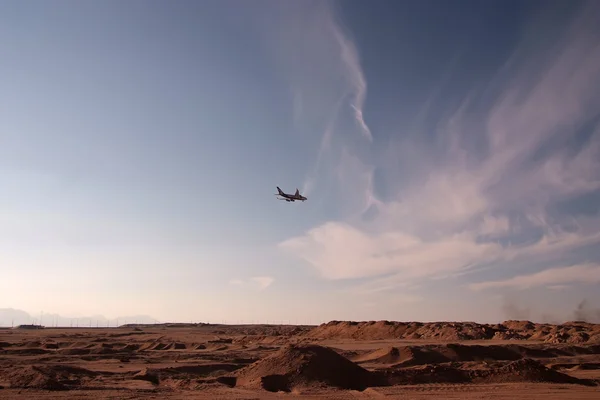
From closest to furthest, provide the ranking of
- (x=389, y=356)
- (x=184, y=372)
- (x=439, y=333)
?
1. (x=184, y=372)
2. (x=389, y=356)
3. (x=439, y=333)

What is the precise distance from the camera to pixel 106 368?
111 feet

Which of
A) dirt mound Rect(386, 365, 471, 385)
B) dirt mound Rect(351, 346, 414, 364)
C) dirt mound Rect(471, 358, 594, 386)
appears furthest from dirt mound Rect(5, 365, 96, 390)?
dirt mound Rect(471, 358, 594, 386)

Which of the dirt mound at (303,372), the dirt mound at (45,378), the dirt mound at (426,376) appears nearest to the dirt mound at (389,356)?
the dirt mound at (426,376)

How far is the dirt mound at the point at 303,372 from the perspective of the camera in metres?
24.4

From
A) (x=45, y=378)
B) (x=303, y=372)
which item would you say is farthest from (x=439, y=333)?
(x=45, y=378)

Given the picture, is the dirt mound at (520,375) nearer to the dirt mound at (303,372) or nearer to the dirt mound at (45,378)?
the dirt mound at (303,372)

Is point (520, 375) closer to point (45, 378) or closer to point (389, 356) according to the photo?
point (389, 356)

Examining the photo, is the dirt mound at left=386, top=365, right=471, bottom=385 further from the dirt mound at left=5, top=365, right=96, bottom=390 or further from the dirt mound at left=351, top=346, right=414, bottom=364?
the dirt mound at left=5, top=365, right=96, bottom=390

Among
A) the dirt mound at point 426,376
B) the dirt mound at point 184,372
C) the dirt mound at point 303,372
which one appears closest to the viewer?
the dirt mound at point 303,372

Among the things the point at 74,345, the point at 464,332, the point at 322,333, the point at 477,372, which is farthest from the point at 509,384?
the point at 322,333

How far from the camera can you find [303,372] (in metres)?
25.2

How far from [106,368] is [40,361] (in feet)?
30.4

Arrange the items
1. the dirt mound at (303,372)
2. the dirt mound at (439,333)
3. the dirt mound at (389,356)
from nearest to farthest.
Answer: the dirt mound at (303,372)
the dirt mound at (389,356)
the dirt mound at (439,333)

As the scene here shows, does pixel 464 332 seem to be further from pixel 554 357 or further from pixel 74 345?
pixel 74 345
